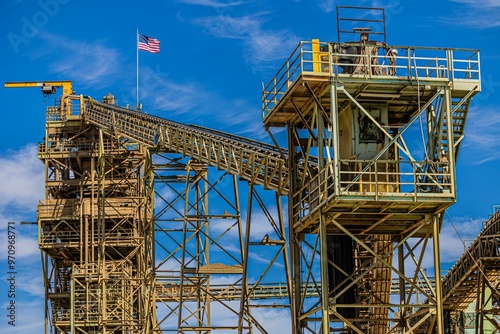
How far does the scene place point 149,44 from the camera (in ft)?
269

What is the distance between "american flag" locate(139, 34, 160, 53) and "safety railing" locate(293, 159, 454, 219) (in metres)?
40.2

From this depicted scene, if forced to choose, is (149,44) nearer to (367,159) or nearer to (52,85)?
(52,85)

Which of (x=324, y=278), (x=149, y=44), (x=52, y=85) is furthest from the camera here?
(x=52, y=85)

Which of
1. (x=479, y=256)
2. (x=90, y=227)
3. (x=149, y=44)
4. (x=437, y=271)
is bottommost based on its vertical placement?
(x=437, y=271)

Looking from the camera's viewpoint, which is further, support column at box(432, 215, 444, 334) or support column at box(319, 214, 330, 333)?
support column at box(432, 215, 444, 334)

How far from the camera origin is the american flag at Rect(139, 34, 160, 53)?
267ft

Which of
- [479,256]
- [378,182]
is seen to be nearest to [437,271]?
[378,182]

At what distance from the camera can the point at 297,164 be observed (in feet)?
149

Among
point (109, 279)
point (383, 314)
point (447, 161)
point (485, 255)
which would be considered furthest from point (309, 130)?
point (109, 279)

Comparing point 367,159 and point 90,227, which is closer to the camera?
point 367,159

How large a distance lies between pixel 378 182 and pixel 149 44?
4436 centimetres

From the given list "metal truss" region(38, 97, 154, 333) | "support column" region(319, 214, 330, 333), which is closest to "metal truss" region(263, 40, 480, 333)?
"support column" region(319, 214, 330, 333)

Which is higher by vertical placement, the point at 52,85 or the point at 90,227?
the point at 52,85

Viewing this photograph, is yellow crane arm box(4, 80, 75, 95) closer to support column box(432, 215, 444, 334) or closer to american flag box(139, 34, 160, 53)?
american flag box(139, 34, 160, 53)
